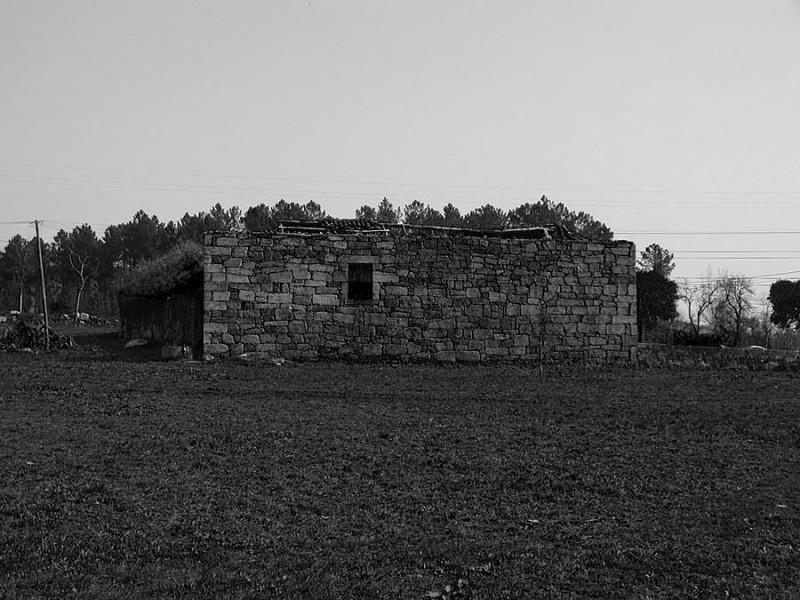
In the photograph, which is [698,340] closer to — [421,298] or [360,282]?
[421,298]

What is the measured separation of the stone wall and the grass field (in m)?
5.42

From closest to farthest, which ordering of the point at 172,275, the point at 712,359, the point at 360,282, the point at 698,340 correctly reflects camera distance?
the point at 360,282
the point at 712,359
the point at 172,275
the point at 698,340

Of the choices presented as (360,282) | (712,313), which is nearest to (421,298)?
(360,282)

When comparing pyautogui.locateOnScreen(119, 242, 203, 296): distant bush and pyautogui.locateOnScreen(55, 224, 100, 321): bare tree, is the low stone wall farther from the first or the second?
pyautogui.locateOnScreen(55, 224, 100, 321): bare tree

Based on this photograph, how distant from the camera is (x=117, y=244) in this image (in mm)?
57344

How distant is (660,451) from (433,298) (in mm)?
10375

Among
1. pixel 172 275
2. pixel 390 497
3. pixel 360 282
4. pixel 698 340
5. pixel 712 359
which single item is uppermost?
pixel 172 275

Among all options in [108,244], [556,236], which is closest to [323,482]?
[556,236]

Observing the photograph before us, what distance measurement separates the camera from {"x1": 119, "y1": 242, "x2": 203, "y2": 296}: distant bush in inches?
856

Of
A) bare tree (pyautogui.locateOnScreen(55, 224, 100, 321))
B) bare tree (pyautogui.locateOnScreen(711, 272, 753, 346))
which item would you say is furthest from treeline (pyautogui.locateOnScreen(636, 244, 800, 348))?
bare tree (pyautogui.locateOnScreen(55, 224, 100, 321))

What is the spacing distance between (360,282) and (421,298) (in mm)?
1569

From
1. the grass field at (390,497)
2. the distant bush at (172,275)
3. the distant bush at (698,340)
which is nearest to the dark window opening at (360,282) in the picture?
the distant bush at (172,275)

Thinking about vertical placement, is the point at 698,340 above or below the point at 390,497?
above

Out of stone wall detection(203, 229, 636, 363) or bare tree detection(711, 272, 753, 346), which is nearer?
stone wall detection(203, 229, 636, 363)
